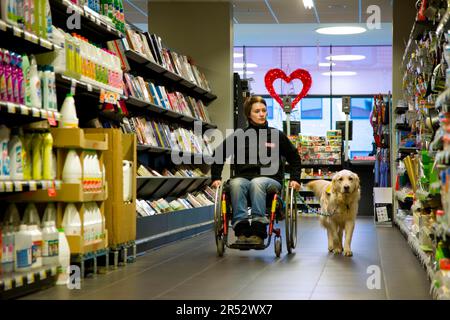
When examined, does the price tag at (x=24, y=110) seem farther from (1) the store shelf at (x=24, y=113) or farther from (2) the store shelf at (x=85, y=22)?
(2) the store shelf at (x=85, y=22)

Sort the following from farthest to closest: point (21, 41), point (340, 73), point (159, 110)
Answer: point (340, 73) < point (159, 110) < point (21, 41)

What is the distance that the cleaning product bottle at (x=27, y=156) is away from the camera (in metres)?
4.63

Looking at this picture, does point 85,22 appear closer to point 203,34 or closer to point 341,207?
point 341,207

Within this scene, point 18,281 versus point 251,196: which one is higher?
point 251,196

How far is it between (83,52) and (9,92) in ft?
4.91

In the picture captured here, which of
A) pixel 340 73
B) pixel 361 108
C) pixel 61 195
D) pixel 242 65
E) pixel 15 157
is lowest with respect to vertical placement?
pixel 61 195

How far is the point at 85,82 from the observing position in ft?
18.8

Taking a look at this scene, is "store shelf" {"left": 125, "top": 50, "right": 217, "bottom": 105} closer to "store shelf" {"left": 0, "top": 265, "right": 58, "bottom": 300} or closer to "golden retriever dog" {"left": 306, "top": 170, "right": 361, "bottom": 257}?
"golden retriever dog" {"left": 306, "top": 170, "right": 361, "bottom": 257}

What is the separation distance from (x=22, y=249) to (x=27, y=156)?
0.56 metres

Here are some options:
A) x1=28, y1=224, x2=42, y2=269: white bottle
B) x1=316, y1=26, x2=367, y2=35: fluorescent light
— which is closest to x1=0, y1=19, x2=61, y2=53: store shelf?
x1=28, y1=224, x2=42, y2=269: white bottle

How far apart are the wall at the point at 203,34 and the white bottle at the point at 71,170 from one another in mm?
6835

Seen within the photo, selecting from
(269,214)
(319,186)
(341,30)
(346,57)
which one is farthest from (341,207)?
(346,57)

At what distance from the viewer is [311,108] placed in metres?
22.1

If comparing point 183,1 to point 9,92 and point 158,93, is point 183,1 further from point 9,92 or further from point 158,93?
point 9,92
